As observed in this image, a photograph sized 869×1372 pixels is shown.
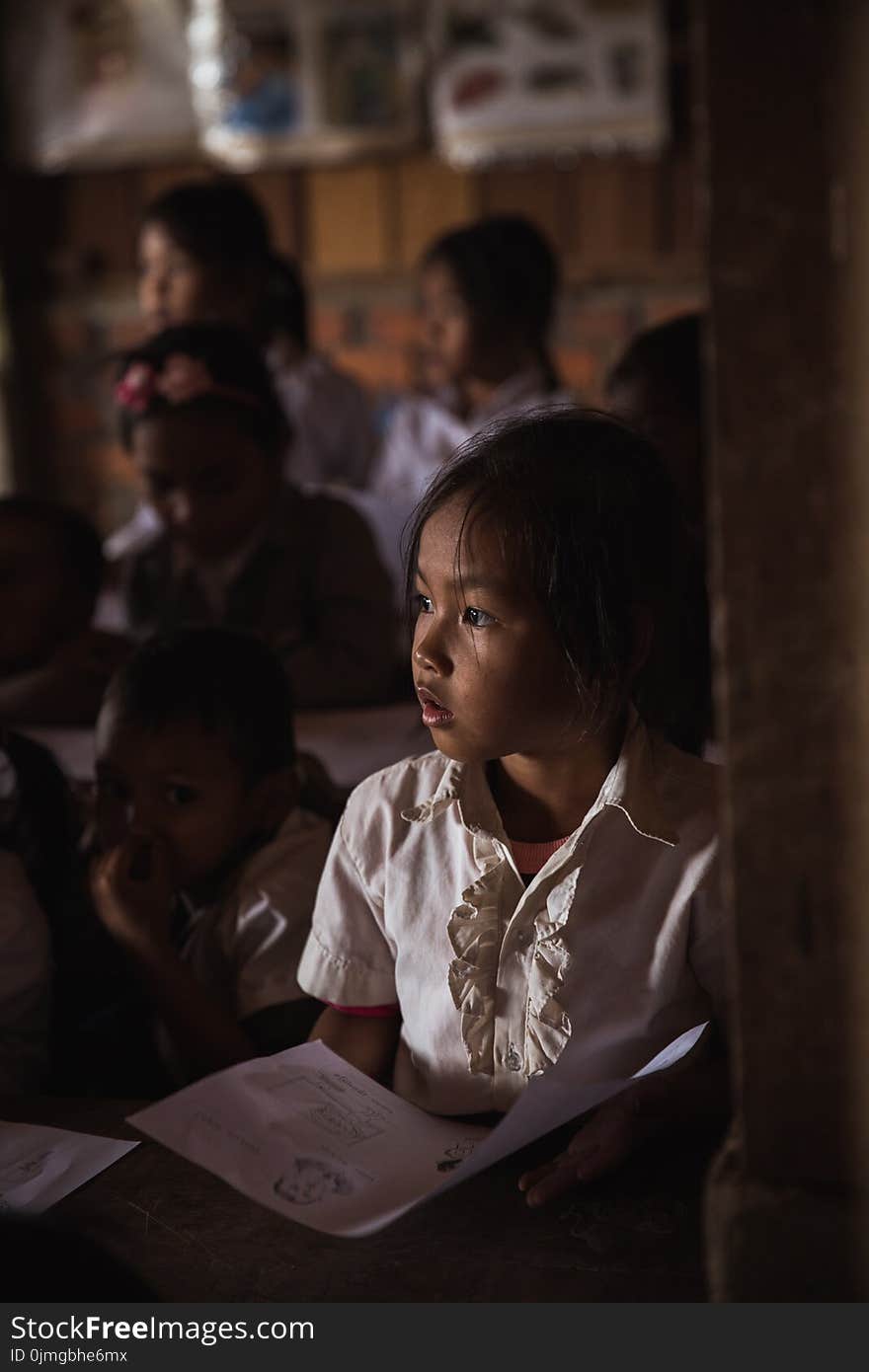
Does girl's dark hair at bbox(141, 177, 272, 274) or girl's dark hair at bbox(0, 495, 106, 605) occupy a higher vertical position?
girl's dark hair at bbox(141, 177, 272, 274)

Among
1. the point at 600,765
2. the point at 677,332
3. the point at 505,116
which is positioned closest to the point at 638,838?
the point at 600,765

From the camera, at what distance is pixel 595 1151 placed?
0.84m

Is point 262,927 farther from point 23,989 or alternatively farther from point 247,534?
point 247,534

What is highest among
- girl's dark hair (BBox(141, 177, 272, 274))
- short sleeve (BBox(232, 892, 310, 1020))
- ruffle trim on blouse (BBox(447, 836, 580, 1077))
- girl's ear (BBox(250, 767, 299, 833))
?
girl's dark hair (BBox(141, 177, 272, 274))

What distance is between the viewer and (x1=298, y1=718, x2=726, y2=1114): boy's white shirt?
2.96ft

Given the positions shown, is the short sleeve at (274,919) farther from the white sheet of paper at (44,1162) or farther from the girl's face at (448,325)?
the girl's face at (448,325)

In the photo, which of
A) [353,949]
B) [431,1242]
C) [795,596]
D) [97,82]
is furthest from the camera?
[97,82]

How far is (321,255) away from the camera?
13.9 feet

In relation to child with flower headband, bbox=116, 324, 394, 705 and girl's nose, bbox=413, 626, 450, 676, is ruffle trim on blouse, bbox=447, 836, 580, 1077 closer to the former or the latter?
girl's nose, bbox=413, 626, 450, 676

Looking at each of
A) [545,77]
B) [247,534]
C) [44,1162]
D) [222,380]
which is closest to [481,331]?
[222,380]

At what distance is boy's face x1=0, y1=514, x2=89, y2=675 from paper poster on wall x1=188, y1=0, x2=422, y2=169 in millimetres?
2538

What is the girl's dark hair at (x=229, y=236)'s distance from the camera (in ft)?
8.98

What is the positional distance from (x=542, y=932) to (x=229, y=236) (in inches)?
85.7

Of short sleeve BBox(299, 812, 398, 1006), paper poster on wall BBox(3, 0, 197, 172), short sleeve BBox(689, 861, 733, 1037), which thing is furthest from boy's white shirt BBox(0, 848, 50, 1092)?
paper poster on wall BBox(3, 0, 197, 172)
